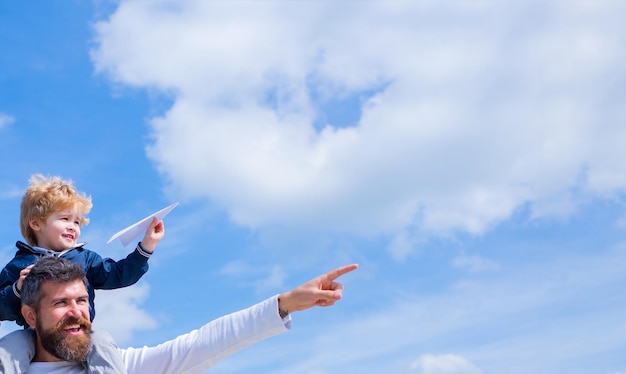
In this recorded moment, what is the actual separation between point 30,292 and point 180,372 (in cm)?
156

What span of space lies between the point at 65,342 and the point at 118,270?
151 cm

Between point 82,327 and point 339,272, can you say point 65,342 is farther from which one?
point 339,272

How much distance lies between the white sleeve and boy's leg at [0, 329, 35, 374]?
903mm

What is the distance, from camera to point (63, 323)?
6258mm

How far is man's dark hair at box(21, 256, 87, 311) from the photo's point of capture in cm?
635

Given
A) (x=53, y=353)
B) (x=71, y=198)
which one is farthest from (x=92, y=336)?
(x=71, y=198)

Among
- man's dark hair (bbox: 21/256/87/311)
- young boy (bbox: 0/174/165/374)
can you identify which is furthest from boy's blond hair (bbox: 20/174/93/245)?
man's dark hair (bbox: 21/256/87/311)

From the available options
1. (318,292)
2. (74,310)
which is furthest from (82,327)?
(318,292)

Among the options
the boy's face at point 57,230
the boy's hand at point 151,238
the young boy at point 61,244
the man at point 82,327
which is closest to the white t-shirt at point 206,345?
the man at point 82,327

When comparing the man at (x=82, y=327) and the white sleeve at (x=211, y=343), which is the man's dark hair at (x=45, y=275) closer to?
the man at (x=82, y=327)

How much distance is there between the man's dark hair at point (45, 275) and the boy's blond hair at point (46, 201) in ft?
4.36

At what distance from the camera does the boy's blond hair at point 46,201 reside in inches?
303

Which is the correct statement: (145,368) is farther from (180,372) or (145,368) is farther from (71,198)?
(71,198)

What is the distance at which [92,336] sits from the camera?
6391 millimetres
